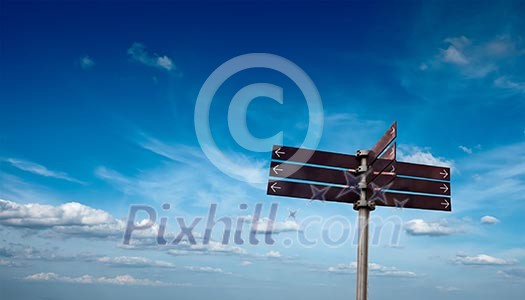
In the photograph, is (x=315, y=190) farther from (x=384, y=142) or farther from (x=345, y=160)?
(x=384, y=142)

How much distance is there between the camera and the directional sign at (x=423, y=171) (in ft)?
19.5

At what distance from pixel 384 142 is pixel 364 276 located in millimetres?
1812

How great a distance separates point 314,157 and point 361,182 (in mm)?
768

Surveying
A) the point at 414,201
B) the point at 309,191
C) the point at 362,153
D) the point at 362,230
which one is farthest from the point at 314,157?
the point at 414,201

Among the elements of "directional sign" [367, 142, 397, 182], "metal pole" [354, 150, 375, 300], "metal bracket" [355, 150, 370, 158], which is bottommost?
"metal pole" [354, 150, 375, 300]

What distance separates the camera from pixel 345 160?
233 inches

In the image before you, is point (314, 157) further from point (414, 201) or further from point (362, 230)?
point (414, 201)

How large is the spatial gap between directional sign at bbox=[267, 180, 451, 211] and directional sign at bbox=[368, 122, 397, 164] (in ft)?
1.70

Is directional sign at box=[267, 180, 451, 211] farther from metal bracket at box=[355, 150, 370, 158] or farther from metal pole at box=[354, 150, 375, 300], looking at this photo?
metal bracket at box=[355, 150, 370, 158]

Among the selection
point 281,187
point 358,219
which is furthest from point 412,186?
point 281,187

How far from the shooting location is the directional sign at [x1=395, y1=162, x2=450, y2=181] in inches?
234

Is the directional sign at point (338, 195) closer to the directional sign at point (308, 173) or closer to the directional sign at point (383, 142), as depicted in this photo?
the directional sign at point (308, 173)

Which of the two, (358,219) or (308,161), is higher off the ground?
(308,161)

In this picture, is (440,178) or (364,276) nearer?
(364,276)
